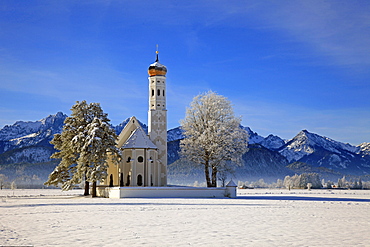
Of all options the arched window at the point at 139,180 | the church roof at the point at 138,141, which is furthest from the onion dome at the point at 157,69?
the arched window at the point at 139,180

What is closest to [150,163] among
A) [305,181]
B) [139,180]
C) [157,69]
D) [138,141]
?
[139,180]

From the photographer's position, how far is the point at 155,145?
63.1 m

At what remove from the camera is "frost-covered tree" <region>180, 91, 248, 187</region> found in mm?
54438

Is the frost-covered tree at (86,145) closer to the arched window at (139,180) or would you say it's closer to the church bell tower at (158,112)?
the arched window at (139,180)

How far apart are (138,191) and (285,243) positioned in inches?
1401

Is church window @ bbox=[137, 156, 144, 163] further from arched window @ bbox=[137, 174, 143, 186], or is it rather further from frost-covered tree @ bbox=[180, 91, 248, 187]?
frost-covered tree @ bbox=[180, 91, 248, 187]

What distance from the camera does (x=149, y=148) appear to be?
59406 mm

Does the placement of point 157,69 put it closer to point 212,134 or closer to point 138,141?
point 138,141

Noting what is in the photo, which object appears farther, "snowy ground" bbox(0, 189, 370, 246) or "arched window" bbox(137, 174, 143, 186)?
"arched window" bbox(137, 174, 143, 186)

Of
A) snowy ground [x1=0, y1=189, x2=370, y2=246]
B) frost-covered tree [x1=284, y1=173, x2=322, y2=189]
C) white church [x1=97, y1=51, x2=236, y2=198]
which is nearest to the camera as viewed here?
snowy ground [x1=0, y1=189, x2=370, y2=246]

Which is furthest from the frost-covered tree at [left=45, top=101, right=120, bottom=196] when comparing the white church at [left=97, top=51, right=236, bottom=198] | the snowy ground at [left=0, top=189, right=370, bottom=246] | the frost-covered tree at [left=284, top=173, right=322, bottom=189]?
the frost-covered tree at [left=284, top=173, right=322, bottom=189]

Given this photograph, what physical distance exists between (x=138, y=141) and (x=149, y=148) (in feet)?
5.66

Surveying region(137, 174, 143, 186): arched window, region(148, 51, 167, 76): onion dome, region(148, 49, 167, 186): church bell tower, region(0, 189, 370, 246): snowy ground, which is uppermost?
region(148, 51, 167, 76): onion dome

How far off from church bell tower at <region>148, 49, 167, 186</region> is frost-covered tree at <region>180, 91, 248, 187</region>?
7135 mm
